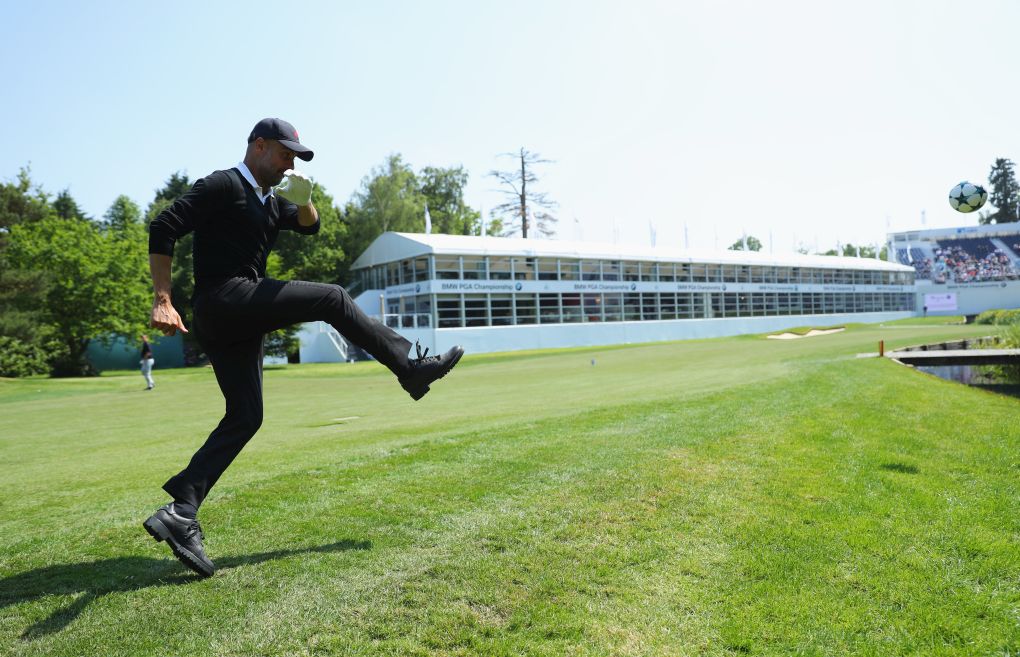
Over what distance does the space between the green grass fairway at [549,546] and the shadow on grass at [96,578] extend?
Result: 0.02m

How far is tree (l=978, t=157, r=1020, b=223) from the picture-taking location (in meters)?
119

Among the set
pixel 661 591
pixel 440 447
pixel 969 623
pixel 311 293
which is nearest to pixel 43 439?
pixel 440 447

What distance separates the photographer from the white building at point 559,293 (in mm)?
46188

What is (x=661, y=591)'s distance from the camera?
10.7 feet

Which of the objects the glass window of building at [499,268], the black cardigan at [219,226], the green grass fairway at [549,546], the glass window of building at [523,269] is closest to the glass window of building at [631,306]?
the glass window of building at [523,269]

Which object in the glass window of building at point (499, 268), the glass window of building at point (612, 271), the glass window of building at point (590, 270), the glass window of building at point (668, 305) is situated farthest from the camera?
the glass window of building at point (668, 305)

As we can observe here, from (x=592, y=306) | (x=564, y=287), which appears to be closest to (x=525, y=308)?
(x=564, y=287)

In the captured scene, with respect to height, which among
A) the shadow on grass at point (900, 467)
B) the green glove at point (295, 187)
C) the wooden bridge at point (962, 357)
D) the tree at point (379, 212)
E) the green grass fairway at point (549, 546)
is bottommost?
the wooden bridge at point (962, 357)

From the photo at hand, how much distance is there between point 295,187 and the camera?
165 inches

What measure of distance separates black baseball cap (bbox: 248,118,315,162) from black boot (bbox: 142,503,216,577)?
2.16m

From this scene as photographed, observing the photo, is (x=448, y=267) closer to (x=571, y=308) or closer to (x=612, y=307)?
(x=571, y=308)

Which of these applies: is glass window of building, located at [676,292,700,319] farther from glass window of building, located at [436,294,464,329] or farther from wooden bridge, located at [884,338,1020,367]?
wooden bridge, located at [884,338,1020,367]

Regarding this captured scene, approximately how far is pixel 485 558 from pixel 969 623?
2.26 m

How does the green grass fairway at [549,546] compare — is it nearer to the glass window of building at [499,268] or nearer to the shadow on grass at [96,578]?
the shadow on grass at [96,578]
